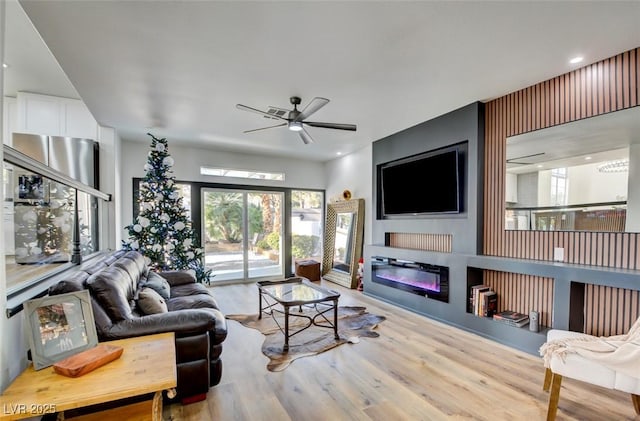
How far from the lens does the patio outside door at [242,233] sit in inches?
249

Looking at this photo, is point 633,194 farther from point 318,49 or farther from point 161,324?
point 161,324

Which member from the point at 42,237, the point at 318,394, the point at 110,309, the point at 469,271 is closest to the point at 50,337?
the point at 110,309

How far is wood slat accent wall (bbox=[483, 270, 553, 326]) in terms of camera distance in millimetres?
3273

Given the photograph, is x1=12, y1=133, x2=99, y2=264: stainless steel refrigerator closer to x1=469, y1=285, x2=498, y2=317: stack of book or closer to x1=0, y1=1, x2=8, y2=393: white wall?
x1=0, y1=1, x2=8, y2=393: white wall

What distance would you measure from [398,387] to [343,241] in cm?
433

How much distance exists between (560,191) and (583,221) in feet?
1.21

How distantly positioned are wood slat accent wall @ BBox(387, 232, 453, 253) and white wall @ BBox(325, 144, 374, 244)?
71cm

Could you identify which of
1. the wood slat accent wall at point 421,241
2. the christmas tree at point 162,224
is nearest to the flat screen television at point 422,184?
the wood slat accent wall at point 421,241

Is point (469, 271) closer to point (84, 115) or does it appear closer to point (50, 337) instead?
point (50, 337)

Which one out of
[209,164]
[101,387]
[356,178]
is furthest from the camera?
[356,178]

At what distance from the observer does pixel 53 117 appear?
4664 mm

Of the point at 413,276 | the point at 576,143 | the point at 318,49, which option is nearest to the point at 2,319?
the point at 318,49

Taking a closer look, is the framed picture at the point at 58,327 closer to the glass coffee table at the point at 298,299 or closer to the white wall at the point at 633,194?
the glass coffee table at the point at 298,299

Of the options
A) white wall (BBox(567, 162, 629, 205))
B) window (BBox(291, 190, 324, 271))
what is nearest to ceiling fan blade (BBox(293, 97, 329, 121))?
white wall (BBox(567, 162, 629, 205))
